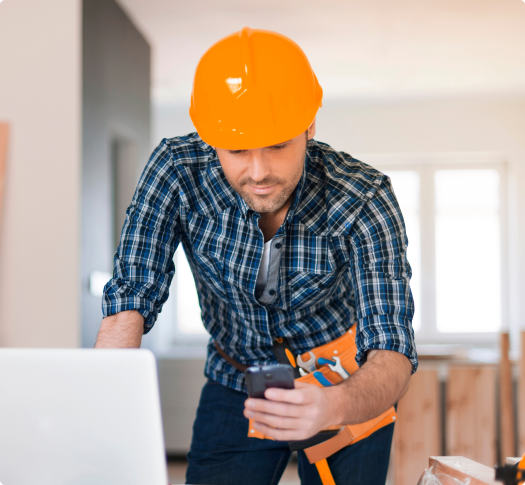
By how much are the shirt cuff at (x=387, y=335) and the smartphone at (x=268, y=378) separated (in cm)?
41

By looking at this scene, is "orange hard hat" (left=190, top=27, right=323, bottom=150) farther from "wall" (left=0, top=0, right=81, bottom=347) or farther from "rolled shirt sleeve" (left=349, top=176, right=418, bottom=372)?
"wall" (left=0, top=0, right=81, bottom=347)

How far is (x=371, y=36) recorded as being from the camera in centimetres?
393

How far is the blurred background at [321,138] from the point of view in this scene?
8.88 ft

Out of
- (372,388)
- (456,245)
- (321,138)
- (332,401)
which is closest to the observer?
(332,401)

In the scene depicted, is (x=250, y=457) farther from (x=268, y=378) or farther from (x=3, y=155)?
(x=3, y=155)

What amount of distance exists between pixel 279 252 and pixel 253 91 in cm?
39

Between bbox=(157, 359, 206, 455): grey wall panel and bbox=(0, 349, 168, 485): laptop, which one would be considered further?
bbox=(157, 359, 206, 455): grey wall panel

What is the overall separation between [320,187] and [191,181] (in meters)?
0.31

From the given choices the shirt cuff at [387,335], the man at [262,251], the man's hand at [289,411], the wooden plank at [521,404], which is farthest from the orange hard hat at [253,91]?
the wooden plank at [521,404]

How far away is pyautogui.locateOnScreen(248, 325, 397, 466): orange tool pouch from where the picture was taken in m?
1.27

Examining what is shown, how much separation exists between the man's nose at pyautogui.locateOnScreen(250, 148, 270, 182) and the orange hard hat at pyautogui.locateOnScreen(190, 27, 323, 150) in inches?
1.1

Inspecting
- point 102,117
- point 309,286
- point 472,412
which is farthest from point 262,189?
point 472,412

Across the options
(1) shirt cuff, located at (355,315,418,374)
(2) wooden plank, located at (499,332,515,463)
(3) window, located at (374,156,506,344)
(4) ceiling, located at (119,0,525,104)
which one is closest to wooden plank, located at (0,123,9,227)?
(4) ceiling, located at (119,0,525,104)

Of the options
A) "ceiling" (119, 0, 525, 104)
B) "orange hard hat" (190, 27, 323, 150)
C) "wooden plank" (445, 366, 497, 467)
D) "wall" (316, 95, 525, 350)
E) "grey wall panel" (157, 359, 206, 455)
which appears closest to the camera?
"orange hard hat" (190, 27, 323, 150)
